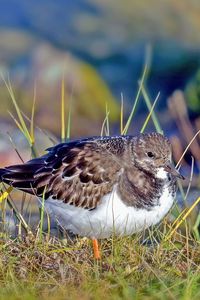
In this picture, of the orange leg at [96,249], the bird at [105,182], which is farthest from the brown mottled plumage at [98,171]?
the orange leg at [96,249]

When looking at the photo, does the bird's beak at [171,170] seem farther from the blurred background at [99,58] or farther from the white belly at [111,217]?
the blurred background at [99,58]

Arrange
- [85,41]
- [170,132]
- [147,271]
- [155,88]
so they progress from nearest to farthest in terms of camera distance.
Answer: [147,271]
[170,132]
[155,88]
[85,41]

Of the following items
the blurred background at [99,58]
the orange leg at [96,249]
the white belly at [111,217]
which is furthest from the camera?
the blurred background at [99,58]

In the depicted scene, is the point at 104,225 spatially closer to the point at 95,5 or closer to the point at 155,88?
the point at 155,88

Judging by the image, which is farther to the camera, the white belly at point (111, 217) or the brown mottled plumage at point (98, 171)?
the brown mottled plumage at point (98, 171)

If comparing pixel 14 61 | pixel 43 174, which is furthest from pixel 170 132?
pixel 43 174

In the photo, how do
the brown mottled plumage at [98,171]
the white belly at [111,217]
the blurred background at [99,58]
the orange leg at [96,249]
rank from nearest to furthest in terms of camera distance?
the orange leg at [96,249]
the white belly at [111,217]
the brown mottled plumage at [98,171]
the blurred background at [99,58]

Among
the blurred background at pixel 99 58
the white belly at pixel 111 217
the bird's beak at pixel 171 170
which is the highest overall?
the bird's beak at pixel 171 170
